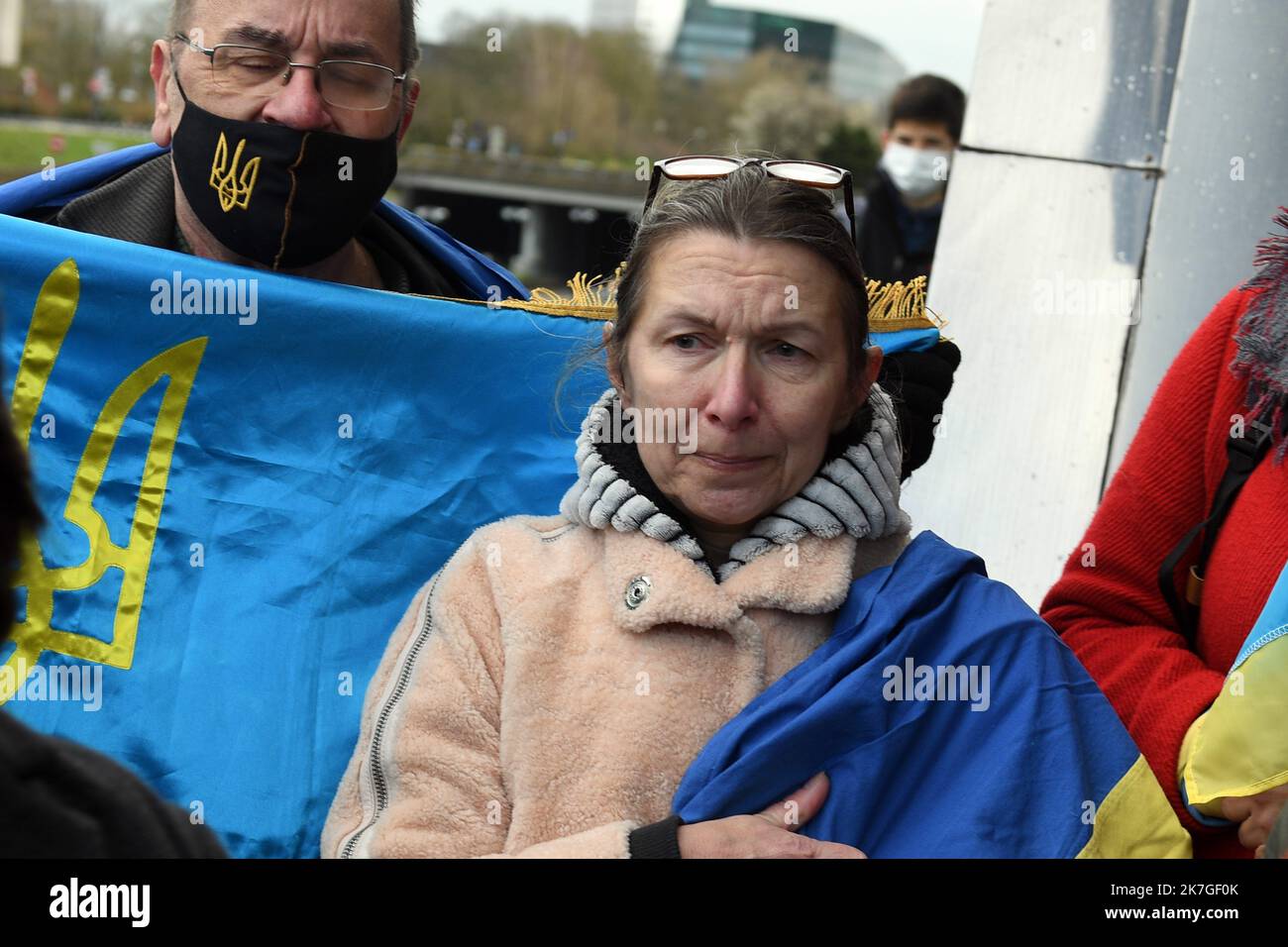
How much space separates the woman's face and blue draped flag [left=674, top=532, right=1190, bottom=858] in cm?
29

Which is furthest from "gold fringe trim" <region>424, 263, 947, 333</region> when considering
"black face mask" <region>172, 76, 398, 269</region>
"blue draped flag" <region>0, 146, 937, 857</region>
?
"black face mask" <region>172, 76, 398, 269</region>

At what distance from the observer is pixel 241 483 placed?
3039 mm

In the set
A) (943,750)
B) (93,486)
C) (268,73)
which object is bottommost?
(943,750)

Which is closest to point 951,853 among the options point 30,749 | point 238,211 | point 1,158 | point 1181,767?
point 1181,767

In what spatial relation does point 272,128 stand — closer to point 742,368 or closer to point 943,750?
point 742,368

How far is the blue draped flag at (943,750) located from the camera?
2.33m

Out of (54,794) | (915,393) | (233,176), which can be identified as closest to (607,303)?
(915,393)

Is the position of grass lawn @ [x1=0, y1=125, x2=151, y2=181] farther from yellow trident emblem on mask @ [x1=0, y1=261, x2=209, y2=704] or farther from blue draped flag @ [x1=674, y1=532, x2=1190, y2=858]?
blue draped flag @ [x1=674, y1=532, x2=1190, y2=858]

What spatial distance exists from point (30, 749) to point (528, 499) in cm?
189

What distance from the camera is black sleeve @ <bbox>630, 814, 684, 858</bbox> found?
224 centimetres

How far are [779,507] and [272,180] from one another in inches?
48.0

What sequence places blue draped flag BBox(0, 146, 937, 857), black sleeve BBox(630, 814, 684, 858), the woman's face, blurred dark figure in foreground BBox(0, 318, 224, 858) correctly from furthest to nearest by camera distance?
blue draped flag BBox(0, 146, 937, 857) < the woman's face < black sleeve BBox(630, 814, 684, 858) < blurred dark figure in foreground BBox(0, 318, 224, 858)

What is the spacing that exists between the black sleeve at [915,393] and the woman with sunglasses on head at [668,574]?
1.56 feet

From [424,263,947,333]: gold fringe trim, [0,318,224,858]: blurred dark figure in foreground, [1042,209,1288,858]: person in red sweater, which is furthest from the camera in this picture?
[424,263,947,333]: gold fringe trim
